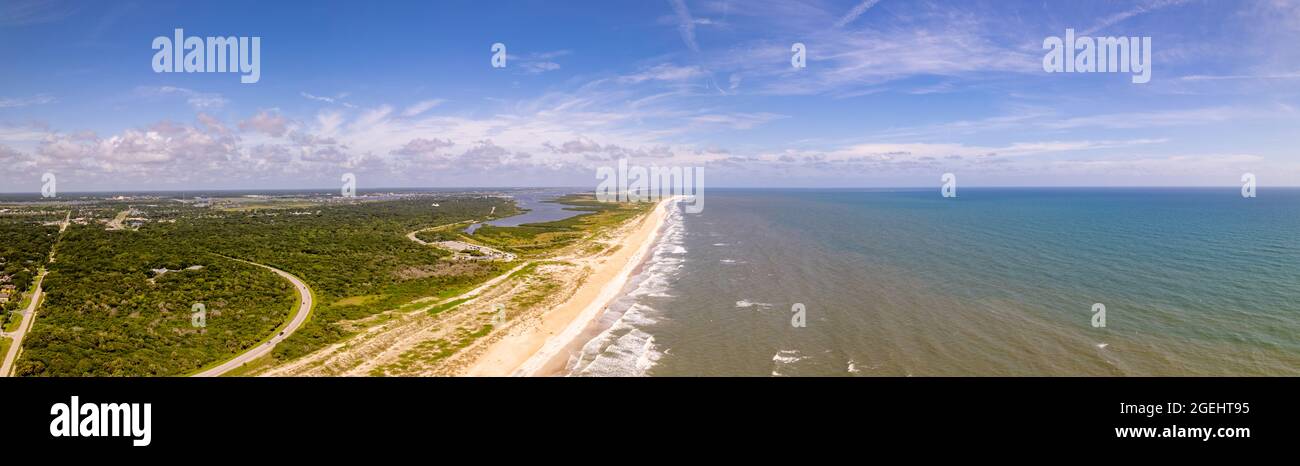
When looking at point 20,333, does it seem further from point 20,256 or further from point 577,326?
point 20,256

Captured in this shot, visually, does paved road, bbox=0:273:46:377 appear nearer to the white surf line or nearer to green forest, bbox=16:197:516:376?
green forest, bbox=16:197:516:376

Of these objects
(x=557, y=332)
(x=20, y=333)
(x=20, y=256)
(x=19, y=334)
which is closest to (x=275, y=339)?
(x=19, y=334)

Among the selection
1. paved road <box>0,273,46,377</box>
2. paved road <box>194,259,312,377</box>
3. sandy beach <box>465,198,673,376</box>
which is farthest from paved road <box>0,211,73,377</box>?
sandy beach <box>465,198,673,376</box>

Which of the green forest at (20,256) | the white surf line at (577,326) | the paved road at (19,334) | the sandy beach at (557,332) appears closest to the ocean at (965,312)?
the white surf line at (577,326)

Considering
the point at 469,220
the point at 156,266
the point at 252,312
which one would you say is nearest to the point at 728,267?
the point at 252,312

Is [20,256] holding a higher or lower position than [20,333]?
higher
